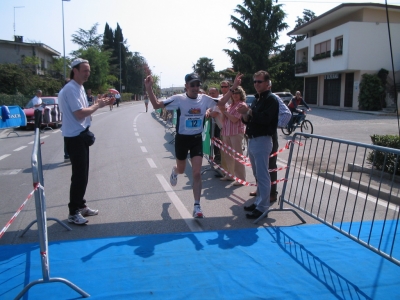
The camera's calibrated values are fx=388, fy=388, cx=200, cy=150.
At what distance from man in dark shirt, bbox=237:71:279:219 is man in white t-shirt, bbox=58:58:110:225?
2.04 m

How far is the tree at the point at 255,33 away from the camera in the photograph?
49.4 meters

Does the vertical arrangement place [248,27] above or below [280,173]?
above

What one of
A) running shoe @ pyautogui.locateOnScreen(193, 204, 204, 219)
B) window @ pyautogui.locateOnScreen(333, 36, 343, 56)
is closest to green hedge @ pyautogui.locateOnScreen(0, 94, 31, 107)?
running shoe @ pyautogui.locateOnScreen(193, 204, 204, 219)

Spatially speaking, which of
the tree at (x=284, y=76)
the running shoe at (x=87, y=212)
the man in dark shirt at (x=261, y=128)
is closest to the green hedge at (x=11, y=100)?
the running shoe at (x=87, y=212)

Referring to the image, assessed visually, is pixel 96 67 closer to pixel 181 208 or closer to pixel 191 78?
pixel 181 208

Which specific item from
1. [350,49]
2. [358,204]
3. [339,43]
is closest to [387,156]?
[358,204]

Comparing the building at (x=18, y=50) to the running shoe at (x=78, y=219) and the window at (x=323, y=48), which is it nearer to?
the window at (x=323, y=48)

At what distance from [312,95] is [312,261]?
43120 millimetres

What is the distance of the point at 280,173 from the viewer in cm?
921

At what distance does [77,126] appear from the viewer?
16.8 ft

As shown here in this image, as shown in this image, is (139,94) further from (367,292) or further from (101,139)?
Answer: (367,292)

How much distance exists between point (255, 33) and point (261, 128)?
4758 cm

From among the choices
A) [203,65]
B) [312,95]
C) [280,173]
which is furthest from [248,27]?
[280,173]

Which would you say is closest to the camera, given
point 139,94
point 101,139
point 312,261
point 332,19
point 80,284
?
point 80,284
